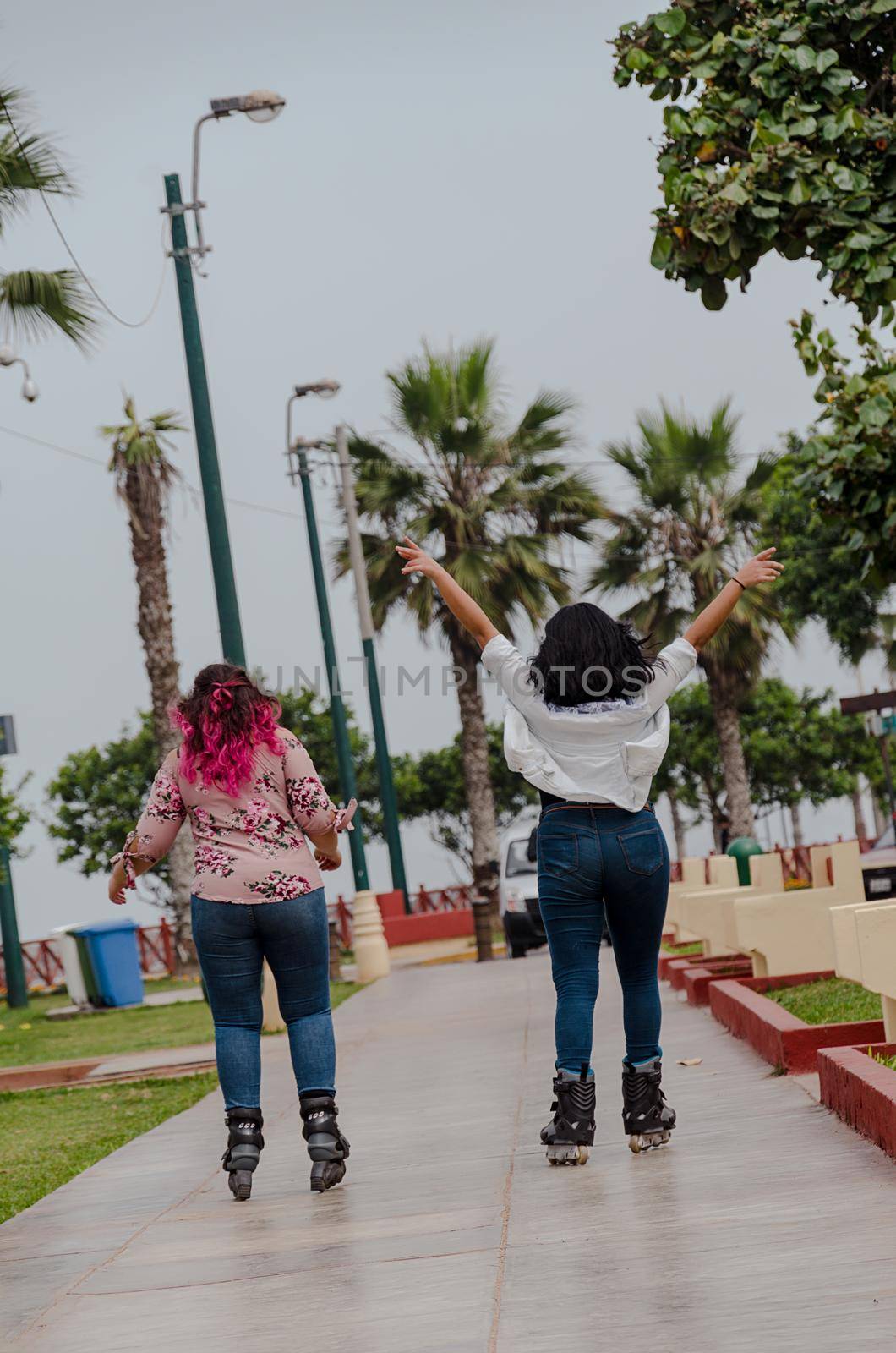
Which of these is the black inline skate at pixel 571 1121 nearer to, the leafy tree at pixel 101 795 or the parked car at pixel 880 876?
the parked car at pixel 880 876

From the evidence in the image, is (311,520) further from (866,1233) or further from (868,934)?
(866,1233)

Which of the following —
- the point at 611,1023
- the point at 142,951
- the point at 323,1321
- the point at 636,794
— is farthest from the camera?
the point at 142,951

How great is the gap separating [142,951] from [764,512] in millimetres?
13848

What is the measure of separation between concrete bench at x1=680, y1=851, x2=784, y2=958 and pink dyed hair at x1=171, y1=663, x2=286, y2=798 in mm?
4428

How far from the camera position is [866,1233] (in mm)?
3850

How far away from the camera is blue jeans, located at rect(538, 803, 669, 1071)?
5375 mm

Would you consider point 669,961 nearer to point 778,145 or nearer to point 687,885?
point 687,885

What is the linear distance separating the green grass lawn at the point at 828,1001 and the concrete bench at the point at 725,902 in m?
0.55

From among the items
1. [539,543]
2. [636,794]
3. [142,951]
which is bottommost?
[142,951]

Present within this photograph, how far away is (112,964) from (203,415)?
8.76 meters

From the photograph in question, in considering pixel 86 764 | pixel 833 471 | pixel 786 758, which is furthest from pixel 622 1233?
pixel 786 758

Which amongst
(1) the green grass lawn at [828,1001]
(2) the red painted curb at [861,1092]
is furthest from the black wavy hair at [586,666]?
(1) the green grass lawn at [828,1001]

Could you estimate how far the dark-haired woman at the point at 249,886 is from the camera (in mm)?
5570

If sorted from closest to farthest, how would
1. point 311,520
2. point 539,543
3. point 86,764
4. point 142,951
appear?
point 311,520
point 539,543
point 142,951
point 86,764
